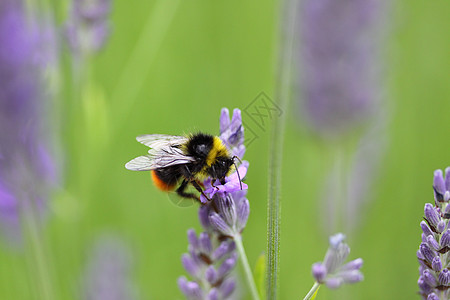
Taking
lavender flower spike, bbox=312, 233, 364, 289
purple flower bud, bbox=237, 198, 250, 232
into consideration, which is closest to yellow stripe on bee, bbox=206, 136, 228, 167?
purple flower bud, bbox=237, 198, 250, 232

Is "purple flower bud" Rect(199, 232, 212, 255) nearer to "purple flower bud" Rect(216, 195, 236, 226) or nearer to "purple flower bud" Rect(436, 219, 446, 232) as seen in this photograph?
"purple flower bud" Rect(216, 195, 236, 226)

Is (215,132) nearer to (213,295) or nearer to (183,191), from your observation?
(183,191)

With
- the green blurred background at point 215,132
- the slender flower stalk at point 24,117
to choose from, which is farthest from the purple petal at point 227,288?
the green blurred background at point 215,132

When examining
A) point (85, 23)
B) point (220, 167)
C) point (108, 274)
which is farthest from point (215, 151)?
point (108, 274)

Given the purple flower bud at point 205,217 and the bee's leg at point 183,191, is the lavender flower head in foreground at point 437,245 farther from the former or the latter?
the bee's leg at point 183,191

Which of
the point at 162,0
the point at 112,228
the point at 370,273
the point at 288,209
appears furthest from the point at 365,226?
the point at 162,0

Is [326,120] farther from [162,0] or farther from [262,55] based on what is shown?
[262,55]
